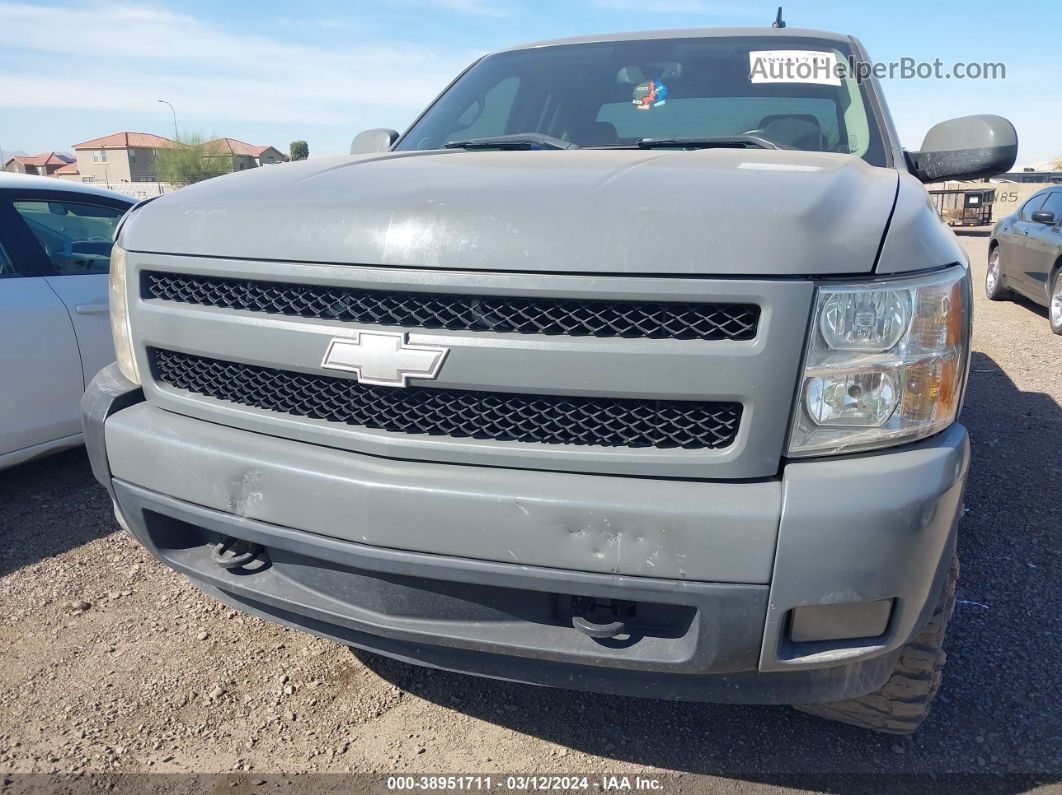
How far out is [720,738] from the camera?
2266mm

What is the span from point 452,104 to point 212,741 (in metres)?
2.51

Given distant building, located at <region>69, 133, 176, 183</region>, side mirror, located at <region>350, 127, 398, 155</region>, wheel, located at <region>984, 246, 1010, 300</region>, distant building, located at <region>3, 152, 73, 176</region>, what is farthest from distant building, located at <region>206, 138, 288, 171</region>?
side mirror, located at <region>350, 127, 398, 155</region>

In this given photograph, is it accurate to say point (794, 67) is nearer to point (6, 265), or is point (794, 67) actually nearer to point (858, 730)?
point (858, 730)

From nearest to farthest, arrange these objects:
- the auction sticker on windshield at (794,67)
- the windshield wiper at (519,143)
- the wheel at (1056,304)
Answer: the windshield wiper at (519,143) → the auction sticker on windshield at (794,67) → the wheel at (1056,304)

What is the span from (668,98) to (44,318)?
2921mm

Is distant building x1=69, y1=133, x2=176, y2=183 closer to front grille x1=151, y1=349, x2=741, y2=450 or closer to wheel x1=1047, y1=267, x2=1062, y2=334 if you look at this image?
wheel x1=1047, y1=267, x2=1062, y2=334

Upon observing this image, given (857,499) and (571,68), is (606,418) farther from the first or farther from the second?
(571,68)

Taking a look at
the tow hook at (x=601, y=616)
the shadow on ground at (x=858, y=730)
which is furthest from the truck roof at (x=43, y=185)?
the tow hook at (x=601, y=616)

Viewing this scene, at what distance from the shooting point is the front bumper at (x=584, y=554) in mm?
1537

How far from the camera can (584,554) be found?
160 cm

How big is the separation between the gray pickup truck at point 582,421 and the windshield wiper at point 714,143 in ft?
1.43

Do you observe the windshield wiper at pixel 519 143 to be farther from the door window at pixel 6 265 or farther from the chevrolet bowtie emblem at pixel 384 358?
the door window at pixel 6 265

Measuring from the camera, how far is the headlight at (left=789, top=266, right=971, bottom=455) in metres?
1.57

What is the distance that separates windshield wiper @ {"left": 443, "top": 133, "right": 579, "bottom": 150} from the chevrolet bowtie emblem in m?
1.22
